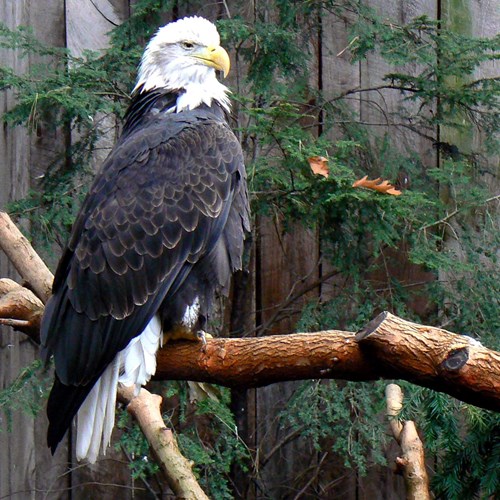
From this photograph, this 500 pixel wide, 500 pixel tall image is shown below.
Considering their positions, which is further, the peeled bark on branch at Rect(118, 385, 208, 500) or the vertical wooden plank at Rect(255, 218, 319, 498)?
the vertical wooden plank at Rect(255, 218, 319, 498)

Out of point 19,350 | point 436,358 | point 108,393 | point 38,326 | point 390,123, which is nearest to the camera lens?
point 436,358

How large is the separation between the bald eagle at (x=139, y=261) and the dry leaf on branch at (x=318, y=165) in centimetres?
45

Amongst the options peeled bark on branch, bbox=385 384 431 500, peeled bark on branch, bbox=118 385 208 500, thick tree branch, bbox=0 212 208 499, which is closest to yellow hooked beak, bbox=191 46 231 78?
thick tree branch, bbox=0 212 208 499

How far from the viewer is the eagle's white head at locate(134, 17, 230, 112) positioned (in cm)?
351

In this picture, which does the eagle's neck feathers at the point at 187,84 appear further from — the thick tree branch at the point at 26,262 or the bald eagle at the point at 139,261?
the thick tree branch at the point at 26,262

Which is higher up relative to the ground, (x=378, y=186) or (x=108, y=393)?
(x=378, y=186)

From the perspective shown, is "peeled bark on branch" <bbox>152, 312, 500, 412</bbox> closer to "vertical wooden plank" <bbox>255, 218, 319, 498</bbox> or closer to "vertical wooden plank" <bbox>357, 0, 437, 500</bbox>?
"vertical wooden plank" <bbox>255, 218, 319, 498</bbox>

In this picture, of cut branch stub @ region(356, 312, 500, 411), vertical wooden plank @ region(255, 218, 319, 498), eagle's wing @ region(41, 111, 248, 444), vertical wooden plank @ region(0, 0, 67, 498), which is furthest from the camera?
vertical wooden plank @ region(255, 218, 319, 498)

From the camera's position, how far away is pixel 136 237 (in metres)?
3.05

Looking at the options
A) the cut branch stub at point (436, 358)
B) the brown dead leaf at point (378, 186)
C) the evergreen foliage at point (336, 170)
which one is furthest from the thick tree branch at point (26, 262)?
the cut branch stub at point (436, 358)

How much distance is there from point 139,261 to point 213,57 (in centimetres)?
88

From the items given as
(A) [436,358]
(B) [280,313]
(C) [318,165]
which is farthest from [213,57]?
(A) [436,358]

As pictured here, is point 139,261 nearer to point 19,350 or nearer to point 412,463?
point 412,463

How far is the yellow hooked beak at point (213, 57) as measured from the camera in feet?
11.5
